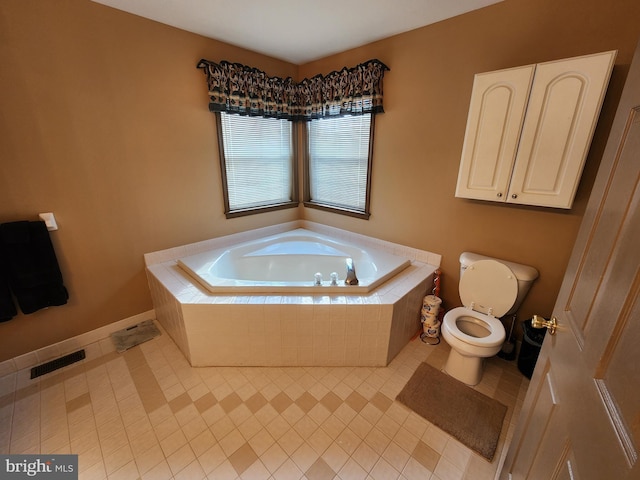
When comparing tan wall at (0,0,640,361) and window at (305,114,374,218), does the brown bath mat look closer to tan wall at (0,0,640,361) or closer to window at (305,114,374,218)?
tan wall at (0,0,640,361)

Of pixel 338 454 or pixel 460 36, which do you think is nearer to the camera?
pixel 338 454

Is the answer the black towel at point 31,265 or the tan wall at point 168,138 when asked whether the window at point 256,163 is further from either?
the black towel at point 31,265

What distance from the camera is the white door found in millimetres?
500

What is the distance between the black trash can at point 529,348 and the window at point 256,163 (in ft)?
8.43

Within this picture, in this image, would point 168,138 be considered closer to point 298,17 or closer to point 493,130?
point 298,17

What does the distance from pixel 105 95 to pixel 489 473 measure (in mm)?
3281

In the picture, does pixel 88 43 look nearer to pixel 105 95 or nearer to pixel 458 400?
pixel 105 95

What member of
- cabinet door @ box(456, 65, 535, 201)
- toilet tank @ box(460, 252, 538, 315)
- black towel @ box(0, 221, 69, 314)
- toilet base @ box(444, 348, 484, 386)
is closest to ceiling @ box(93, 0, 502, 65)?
cabinet door @ box(456, 65, 535, 201)

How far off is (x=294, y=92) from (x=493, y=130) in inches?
80.1

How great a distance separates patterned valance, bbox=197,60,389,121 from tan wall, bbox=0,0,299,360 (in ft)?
0.49

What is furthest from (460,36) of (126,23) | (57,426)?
(57,426)

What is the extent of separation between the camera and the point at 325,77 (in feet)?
8.79

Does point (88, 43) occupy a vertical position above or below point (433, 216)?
above

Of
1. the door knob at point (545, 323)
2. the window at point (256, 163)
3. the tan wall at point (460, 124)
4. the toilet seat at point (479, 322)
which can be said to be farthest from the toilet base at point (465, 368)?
the window at point (256, 163)
